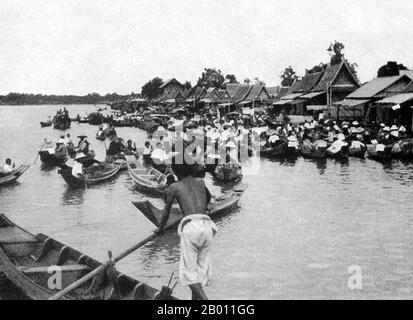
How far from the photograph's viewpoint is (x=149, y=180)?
1673 centimetres

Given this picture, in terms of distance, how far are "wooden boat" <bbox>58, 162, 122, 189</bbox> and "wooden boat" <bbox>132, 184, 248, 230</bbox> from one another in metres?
5.99

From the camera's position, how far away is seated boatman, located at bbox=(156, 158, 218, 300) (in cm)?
543

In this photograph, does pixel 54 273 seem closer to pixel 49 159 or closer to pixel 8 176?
pixel 8 176

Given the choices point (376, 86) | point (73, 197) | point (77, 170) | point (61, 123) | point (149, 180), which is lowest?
point (73, 197)

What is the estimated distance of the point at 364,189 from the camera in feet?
56.5

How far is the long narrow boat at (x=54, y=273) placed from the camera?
255 inches

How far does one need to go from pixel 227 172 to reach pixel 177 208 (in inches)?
249

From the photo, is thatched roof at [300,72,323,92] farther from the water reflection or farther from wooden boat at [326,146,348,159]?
the water reflection

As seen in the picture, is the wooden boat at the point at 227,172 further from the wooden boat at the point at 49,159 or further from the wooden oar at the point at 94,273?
the wooden oar at the point at 94,273

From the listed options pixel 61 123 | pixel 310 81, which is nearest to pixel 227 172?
pixel 310 81

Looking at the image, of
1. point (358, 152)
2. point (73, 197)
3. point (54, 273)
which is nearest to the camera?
point (54, 273)

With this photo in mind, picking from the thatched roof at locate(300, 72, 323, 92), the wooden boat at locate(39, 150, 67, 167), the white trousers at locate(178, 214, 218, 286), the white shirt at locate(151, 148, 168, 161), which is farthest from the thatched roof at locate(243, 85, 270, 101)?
the white trousers at locate(178, 214, 218, 286)

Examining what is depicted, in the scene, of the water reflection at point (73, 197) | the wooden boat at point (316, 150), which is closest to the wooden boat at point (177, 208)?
the water reflection at point (73, 197)
